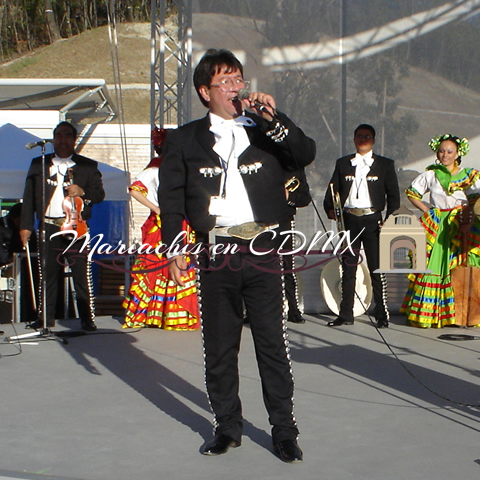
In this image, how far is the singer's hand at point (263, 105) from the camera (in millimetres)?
3102

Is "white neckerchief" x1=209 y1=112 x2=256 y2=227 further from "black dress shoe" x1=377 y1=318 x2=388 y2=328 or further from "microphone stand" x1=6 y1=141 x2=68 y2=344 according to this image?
"black dress shoe" x1=377 y1=318 x2=388 y2=328

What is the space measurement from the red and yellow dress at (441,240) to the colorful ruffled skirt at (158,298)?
1966 mm

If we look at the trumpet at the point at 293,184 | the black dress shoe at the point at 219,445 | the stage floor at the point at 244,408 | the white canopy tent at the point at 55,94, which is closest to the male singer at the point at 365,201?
the stage floor at the point at 244,408

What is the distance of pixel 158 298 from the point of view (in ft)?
23.1

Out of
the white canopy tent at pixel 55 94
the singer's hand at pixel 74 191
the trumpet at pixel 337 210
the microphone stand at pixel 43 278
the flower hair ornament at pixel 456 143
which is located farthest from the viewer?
the white canopy tent at pixel 55 94

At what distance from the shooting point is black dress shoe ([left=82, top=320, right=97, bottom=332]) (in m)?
6.82

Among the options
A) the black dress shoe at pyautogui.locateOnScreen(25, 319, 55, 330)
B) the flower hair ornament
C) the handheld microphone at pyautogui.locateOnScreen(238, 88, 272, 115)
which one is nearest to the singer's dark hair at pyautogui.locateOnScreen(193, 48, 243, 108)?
the handheld microphone at pyautogui.locateOnScreen(238, 88, 272, 115)

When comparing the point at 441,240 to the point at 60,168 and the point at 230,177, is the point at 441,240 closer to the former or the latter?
the point at 60,168

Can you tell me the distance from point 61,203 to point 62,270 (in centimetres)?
63

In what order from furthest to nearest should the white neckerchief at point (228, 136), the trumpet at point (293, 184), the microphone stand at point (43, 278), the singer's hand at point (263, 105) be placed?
the microphone stand at point (43, 278), the trumpet at point (293, 184), the white neckerchief at point (228, 136), the singer's hand at point (263, 105)

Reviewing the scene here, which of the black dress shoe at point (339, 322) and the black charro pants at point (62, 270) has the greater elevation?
the black charro pants at point (62, 270)

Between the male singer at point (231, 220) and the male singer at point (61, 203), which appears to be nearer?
the male singer at point (231, 220)

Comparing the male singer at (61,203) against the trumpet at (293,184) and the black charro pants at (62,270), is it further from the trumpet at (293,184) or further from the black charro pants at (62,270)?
the trumpet at (293,184)

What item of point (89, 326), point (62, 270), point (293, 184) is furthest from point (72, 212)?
point (293, 184)
